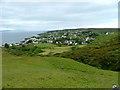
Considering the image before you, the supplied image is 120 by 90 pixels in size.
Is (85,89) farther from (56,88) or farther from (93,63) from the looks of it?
(93,63)

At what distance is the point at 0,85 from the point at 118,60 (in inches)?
1402

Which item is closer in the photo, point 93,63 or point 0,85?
point 0,85

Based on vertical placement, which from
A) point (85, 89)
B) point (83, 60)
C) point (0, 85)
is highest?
point (0, 85)

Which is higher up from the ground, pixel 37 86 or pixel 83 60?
pixel 37 86

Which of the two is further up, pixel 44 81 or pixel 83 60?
pixel 44 81

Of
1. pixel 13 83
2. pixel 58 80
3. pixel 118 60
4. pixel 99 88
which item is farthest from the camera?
pixel 118 60

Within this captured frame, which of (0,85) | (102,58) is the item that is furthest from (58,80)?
(102,58)

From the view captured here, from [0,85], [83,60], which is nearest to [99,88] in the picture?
[0,85]

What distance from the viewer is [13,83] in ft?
52.9

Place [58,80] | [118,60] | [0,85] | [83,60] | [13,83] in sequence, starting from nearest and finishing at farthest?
[0,85] → [13,83] → [58,80] → [118,60] → [83,60]

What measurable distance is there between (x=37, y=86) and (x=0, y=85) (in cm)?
336

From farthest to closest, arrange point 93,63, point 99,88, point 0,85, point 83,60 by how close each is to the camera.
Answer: point 83,60 → point 93,63 → point 99,88 → point 0,85

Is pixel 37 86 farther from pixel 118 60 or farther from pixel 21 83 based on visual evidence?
pixel 118 60

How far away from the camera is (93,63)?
47.5 m
